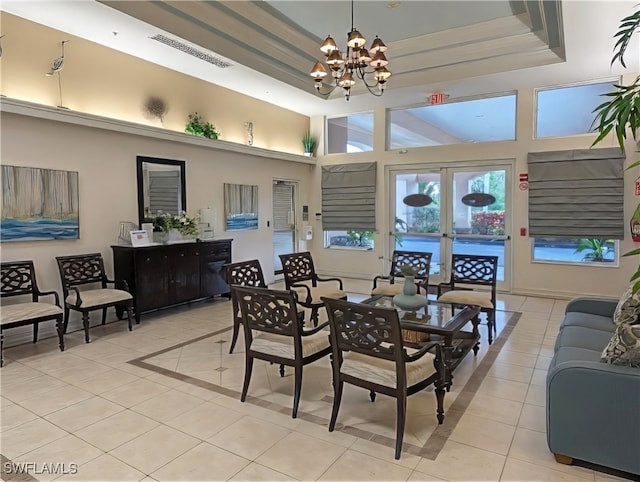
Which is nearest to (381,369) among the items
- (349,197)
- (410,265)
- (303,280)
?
(303,280)

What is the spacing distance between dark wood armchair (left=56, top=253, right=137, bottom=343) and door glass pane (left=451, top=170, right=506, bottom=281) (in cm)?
543

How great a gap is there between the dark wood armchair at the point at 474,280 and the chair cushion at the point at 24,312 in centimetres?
405

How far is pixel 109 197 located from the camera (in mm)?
5418

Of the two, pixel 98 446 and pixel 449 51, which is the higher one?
pixel 449 51

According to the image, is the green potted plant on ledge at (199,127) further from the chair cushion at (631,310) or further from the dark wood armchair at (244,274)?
the chair cushion at (631,310)

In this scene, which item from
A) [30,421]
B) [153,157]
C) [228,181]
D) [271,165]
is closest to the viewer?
[30,421]

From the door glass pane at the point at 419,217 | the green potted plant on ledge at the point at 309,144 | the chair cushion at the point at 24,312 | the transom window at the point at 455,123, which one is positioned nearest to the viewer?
the chair cushion at the point at 24,312

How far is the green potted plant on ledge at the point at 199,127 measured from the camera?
248 inches

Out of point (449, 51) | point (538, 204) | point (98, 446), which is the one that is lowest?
point (98, 446)

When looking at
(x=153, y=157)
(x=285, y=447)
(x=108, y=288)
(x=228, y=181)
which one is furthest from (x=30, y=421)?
(x=228, y=181)

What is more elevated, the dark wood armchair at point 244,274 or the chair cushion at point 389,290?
the dark wood armchair at point 244,274

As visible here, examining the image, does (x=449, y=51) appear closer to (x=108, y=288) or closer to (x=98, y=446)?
(x=108, y=288)

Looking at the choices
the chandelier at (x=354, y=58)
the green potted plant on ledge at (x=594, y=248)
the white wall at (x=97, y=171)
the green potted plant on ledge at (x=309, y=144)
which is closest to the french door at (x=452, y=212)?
the green potted plant on ledge at (x=594, y=248)

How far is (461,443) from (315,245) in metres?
6.66
